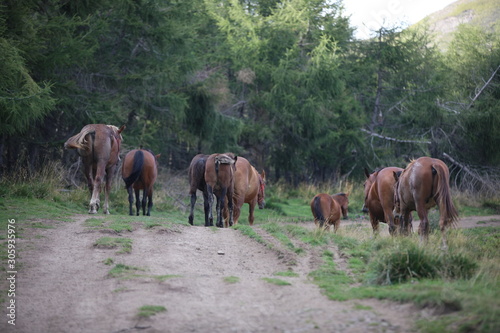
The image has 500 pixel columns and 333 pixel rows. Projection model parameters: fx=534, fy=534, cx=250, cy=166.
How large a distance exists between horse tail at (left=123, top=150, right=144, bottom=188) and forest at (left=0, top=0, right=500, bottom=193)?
5985 millimetres

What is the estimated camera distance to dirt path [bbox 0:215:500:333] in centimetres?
554

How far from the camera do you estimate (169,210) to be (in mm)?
19266

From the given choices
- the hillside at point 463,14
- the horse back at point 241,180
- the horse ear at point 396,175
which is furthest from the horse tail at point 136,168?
the hillside at point 463,14

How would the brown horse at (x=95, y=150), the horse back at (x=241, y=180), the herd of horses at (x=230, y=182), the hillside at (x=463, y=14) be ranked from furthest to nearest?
the hillside at (x=463, y=14) → the horse back at (x=241, y=180) → the brown horse at (x=95, y=150) → the herd of horses at (x=230, y=182)

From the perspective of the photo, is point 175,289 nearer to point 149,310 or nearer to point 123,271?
point 149,310

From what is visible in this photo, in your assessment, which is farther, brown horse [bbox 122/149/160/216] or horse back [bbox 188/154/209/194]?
brown horse [bbox 122/149/160/216]

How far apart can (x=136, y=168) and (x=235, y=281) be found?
844cm

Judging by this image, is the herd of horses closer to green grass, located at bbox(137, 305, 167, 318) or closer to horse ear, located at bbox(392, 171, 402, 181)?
horse ear, located at bbox(392, 171, 402, 181)

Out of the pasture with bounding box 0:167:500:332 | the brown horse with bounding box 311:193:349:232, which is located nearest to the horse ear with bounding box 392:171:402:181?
the pasture with bounding box 0:167:500:332

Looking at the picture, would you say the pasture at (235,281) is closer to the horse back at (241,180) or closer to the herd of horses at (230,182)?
the herd of horses at (230,182)

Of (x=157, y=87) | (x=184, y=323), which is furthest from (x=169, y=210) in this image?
(x=184, y=323)

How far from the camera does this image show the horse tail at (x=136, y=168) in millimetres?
14961

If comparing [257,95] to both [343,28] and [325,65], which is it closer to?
[325,65]

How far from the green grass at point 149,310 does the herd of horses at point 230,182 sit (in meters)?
6.75
